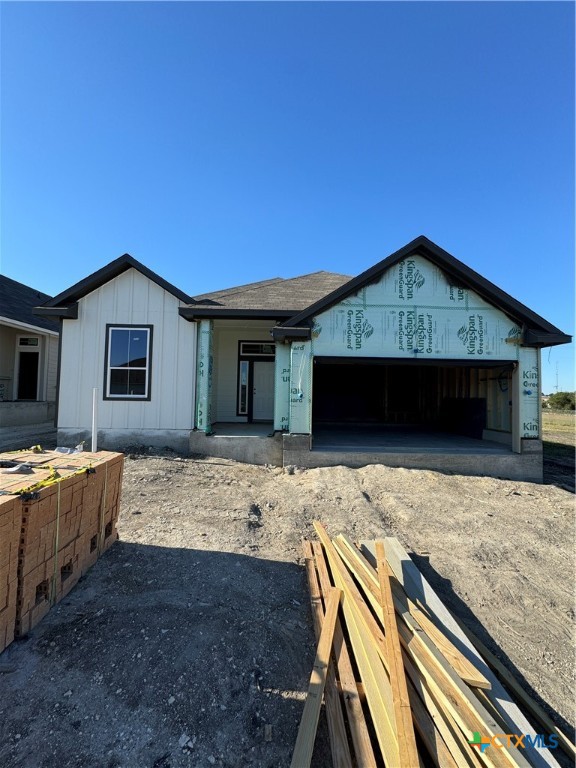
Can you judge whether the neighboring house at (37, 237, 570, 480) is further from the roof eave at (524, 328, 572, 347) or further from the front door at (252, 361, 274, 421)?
the front door at (252, 361, 274, 421)

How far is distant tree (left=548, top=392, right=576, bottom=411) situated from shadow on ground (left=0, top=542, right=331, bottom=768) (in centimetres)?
5141

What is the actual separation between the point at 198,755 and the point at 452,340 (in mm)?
8895

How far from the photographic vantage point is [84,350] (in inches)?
372

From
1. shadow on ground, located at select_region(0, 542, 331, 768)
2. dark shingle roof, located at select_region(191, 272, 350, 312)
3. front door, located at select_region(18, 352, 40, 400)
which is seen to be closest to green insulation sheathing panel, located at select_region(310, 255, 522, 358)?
dark shingle roof, located at select_region(191, 272, 350, 312)

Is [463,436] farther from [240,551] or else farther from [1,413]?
[1,413]

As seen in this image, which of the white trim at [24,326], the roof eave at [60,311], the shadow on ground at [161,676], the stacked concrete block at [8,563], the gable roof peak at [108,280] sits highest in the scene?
the gable roof peak at [108,280]

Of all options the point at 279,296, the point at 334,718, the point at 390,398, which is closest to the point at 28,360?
the point at 279,296

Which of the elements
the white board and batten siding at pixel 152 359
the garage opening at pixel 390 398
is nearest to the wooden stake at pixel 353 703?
the white board and batten siding at pixel 152 359

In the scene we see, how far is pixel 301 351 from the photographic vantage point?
881cm

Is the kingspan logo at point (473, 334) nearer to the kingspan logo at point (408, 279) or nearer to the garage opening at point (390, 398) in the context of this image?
the kingspan logo at point (408, 279)

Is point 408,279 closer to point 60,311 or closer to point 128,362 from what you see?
point 128,362

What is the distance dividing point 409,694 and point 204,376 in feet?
26.0

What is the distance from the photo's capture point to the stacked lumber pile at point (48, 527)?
2664 millimetres

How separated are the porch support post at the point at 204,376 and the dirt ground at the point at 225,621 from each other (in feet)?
8.69
